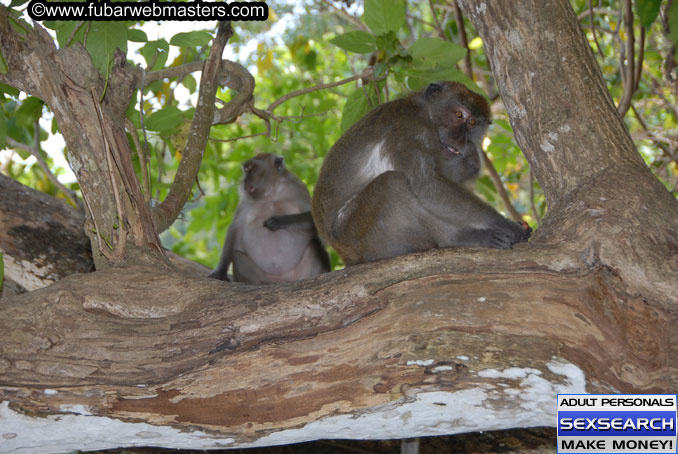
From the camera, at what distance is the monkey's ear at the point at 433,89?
4.39 meters

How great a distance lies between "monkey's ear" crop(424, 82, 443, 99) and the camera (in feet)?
14.4

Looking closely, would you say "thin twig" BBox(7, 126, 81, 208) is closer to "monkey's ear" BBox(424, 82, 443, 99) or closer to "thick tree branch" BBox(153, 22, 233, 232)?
"thick tree branch" BBox(153, 22, 233, 232)

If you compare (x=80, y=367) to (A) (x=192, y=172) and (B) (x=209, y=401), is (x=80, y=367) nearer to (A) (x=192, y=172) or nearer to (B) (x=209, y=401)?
(B) (x=209, y=401)

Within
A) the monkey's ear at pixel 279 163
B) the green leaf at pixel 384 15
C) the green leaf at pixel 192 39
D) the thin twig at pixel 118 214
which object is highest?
the monkey's ear at pixel 279 163

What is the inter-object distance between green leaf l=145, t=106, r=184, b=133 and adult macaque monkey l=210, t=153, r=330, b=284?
207cm

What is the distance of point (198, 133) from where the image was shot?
4121 mm

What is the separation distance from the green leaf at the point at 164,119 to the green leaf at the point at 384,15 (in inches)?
54.7

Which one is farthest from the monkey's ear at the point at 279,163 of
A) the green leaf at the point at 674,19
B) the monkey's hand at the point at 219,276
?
the green leaf at the point at 674,19

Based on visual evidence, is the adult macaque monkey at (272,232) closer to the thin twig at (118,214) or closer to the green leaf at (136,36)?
the green leaf at (136,36)

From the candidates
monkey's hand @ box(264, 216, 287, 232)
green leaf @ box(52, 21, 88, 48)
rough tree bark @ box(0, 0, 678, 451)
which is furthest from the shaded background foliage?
rough tree bark @ box(0, 0, 678, 451)

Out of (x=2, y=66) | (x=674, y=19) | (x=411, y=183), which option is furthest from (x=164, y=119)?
(x=674, y=19)

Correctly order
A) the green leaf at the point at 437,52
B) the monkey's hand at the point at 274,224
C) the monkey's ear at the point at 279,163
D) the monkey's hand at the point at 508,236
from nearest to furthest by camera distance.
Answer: the monkey's hand at the point at 508,236, the green leaf at the point at 437,52, the monkey's hand at the point at 274,224, the monkey's ear at the point at 279,163

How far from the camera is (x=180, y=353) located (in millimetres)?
2639

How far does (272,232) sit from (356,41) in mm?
2833
